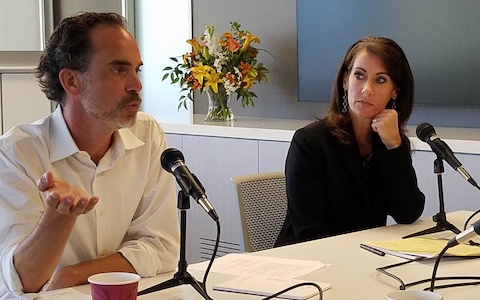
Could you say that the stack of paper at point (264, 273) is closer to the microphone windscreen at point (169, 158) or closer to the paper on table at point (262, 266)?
the paper on table at point (262, 266)

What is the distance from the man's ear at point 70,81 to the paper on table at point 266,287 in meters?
0.69

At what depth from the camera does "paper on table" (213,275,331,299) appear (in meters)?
1.67

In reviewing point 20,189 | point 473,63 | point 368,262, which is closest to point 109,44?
point 20,189

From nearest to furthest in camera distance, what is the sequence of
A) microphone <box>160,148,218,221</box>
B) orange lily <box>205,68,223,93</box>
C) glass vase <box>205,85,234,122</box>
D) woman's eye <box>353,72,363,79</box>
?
microphone <box>160,148,218,221</box> < woman's eye <box>353,72,363,79</box> < orange lily <box>205,68,223,93</box> < glass vase <box>205,85,234,122</box>

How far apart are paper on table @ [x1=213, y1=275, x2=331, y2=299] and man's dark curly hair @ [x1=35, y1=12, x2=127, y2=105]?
28.2 inches

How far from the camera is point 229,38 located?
13.7 feet

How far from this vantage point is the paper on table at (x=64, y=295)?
1.66 metres

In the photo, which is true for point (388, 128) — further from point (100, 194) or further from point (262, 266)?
point (100, 194)

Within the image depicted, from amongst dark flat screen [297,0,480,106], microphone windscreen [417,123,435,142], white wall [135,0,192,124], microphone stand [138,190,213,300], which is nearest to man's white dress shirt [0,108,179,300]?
microphone stand [138,190,213,300]

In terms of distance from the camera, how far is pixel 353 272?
1.88 m

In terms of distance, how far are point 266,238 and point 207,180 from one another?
1501 millimetres

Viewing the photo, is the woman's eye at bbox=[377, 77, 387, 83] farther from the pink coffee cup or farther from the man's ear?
the pink coffee cup

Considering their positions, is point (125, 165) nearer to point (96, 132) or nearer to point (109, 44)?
point (96, 132)

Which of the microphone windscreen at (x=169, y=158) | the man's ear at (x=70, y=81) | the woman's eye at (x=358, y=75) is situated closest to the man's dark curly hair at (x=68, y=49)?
the man's ear at (x=70, y=81)
